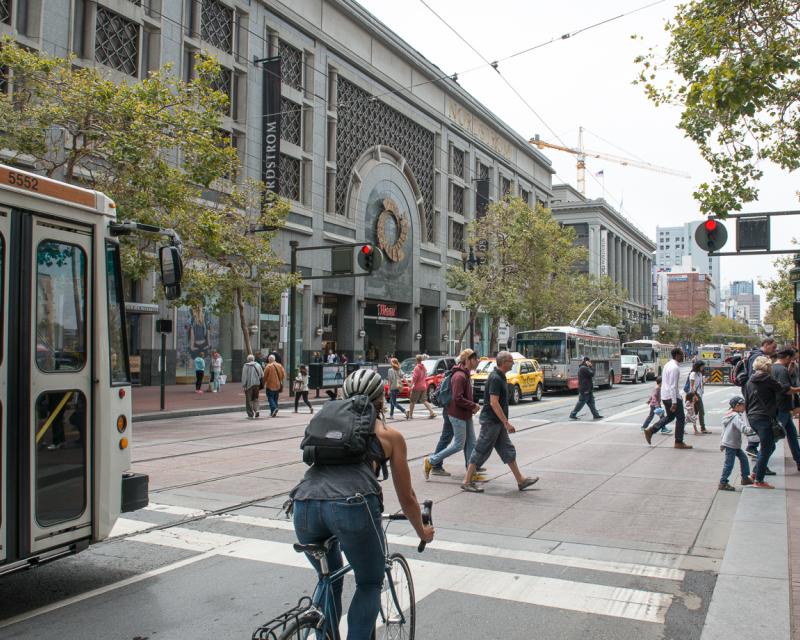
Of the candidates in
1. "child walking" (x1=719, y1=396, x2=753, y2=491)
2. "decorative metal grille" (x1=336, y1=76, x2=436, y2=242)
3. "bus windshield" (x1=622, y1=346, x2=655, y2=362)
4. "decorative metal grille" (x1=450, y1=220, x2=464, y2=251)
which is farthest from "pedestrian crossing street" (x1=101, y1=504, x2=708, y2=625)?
"bus windshield" (x1=622, y1=346, x2=655, y2=362)

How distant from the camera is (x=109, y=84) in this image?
1709 centimetres

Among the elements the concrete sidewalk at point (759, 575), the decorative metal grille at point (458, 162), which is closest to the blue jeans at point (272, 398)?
the concrete sidewalk at point (759, 575)

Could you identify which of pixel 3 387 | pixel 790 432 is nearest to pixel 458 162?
pixel 790 432

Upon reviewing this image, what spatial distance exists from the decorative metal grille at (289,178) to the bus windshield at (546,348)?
14233 millimetres

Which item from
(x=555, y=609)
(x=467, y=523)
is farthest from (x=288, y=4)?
(x=555, y=609)

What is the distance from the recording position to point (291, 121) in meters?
37.1

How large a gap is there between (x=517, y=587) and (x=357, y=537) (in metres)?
2.80

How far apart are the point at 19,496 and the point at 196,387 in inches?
1006

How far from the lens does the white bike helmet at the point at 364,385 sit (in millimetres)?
3486

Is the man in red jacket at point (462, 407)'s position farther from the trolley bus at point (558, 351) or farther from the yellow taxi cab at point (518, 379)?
the trolley bus at point (558, 351)

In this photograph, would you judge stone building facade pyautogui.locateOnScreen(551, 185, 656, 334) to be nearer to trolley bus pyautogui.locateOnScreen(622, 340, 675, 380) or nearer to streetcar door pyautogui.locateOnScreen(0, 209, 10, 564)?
trolley bus pyautogui.locateOnScreen(622, 340, 675, 380)

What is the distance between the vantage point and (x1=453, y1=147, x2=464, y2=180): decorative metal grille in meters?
54.9

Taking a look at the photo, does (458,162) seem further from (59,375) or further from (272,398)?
(59,375)

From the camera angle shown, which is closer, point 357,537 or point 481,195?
point 357,537
